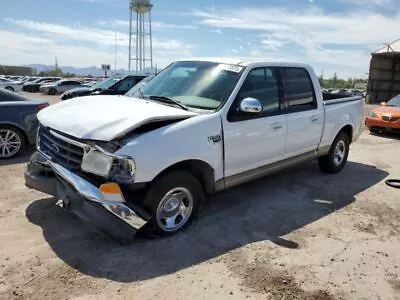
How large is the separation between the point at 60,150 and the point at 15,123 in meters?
3.82

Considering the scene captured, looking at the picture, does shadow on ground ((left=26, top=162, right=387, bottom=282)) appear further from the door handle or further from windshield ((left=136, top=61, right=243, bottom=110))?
windshield ((left=136, top=61, right=243, bottom=110))

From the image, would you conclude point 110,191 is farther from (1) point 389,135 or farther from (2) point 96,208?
(1) point 389,135

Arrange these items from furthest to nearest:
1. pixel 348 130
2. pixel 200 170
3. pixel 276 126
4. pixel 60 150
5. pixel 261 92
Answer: pixel 348 130
pixel 276 126
pixel 261 92
pixel 200 170
pixel 60 150

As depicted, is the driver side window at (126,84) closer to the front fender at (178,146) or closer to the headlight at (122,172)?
the front fender at (178,146)

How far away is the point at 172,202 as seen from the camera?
4.17m

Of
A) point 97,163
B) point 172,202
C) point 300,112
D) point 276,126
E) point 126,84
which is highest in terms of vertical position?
point 126,84

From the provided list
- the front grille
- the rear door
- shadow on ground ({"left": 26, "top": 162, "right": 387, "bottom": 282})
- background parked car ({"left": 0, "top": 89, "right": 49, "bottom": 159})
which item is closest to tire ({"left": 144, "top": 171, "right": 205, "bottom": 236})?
shadow on ground ({"left": 26, "top": 162, "right": 387, "bottom": 282})

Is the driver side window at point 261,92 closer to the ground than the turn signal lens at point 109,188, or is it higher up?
higher up

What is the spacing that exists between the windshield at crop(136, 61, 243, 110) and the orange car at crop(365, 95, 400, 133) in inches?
332

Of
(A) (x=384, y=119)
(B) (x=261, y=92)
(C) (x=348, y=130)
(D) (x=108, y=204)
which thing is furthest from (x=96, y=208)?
(A) (x=384, y=119)

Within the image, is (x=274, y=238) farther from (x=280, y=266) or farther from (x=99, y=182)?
(x=99, y=182)

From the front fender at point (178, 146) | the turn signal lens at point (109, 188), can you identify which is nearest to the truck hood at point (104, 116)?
the front fender at point (178, 146)

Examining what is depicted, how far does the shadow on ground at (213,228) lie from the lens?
12.1 feet

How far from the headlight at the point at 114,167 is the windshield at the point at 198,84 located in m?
1.25
